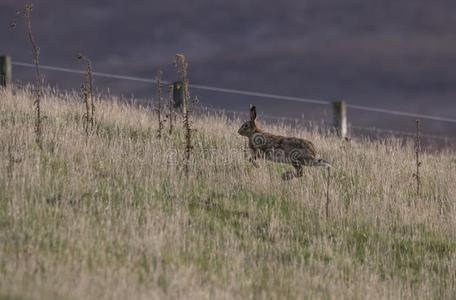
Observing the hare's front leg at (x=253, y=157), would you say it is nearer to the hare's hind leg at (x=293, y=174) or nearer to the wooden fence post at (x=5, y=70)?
the hare's hind leg at (x=293, y=174)

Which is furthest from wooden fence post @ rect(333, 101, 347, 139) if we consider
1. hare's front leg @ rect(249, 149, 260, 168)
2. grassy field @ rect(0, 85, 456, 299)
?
hare's front leg @ rect(249, 149, 260, 168)

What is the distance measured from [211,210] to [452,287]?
3489 mm

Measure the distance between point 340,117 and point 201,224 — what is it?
1339 centimetres

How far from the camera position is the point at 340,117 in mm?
24469

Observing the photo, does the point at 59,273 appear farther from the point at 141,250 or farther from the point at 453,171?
the point at 453,171

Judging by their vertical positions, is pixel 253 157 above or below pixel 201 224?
above

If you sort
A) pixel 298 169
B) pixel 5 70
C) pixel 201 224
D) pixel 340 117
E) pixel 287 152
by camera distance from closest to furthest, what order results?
pixel 201 224, pixel 287 152, pixel 298 169, pixel 5 70, pixel 340 117

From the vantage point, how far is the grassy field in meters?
9.39

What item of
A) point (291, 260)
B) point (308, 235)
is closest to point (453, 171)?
point (308, 235)

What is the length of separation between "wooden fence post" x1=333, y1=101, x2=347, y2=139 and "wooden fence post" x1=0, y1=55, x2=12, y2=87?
9.00 metres

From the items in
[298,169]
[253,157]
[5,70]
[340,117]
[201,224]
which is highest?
[5,70]

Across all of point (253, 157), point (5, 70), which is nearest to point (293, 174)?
point (253, 157)

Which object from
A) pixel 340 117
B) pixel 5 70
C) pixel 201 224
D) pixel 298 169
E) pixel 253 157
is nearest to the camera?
pixel 201 224

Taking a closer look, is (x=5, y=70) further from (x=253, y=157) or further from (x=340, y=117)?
(x=253, y=157)
